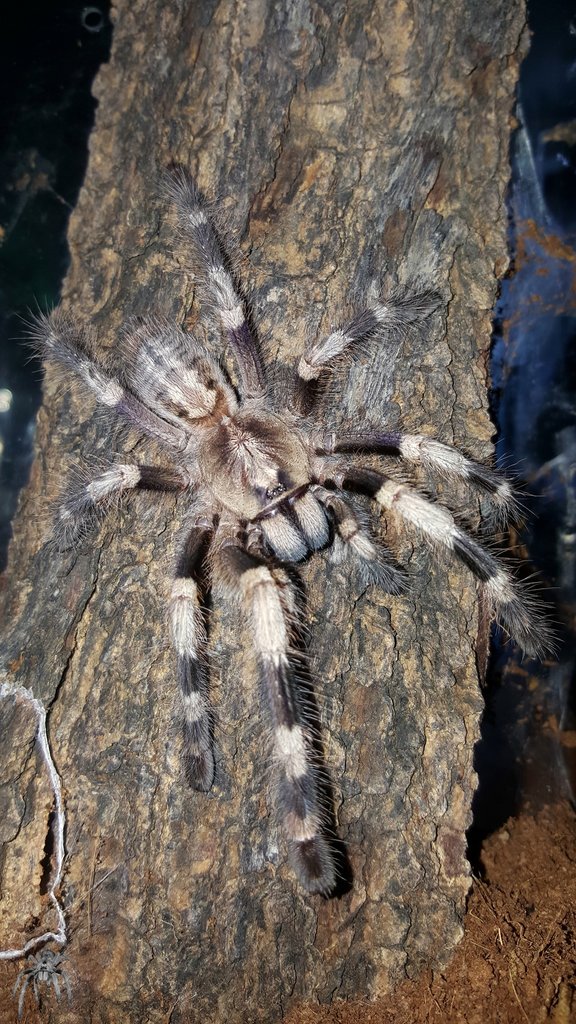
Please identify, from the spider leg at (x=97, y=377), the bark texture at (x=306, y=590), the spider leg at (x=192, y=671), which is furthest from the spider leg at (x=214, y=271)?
the spider leg at (x=192, y=671)

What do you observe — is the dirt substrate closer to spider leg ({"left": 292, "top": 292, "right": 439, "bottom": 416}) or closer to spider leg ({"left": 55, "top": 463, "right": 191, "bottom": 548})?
spider leg ({"left": 55, "top": 463, "right": 191, "bottom": 548})

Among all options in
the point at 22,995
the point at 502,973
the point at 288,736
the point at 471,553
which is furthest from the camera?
the point at 471,553

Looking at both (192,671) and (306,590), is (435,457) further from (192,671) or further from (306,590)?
(192,671)

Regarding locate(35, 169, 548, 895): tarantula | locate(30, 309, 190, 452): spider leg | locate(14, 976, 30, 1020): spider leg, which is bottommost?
locate(14, 976, 30, 1020): spider leg

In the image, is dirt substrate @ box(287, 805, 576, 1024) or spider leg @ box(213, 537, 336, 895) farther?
dirt substrate @ box(287, 805, 576, 1024)

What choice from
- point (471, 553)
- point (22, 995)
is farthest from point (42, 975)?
point (471, 553)

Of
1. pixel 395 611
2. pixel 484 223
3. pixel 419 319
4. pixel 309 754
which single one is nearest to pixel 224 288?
pixel 419 319

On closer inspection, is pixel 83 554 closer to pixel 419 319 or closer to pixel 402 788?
pixel 402 788

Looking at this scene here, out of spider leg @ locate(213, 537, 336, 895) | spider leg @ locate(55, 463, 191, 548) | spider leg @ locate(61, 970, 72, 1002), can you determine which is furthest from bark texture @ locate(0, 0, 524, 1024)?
spider leg @ locate(213, 537, 336, 895)
